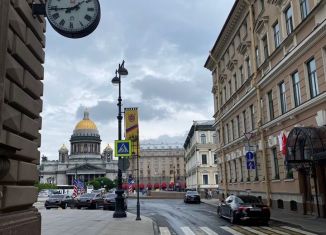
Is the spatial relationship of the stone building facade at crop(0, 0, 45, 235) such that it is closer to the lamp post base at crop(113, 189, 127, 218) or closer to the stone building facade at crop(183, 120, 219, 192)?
the lamp post base at crop(113, 189, 127, 218)

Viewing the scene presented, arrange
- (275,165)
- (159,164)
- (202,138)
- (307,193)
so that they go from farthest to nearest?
(159,164) < (202,138) < (275,165) < (307,193)

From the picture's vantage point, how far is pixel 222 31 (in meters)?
38.7

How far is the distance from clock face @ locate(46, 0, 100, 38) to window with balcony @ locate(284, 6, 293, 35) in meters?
17.3

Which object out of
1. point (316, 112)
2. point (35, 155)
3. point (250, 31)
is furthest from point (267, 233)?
point (250, 31)

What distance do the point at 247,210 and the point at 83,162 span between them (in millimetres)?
138793

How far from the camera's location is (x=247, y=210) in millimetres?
20000

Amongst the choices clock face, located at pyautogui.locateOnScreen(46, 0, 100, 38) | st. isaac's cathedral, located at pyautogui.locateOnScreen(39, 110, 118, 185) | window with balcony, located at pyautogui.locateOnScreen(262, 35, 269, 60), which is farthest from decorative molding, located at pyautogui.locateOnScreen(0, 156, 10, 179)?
st. isaac's cathedral, located at pyautogui.locateOnScreen(39, 110, 118, 185)

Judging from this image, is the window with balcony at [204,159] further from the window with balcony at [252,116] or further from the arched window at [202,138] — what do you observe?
the window with balcony at [252,116]

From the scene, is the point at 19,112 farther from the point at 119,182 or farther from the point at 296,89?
the point at 296,89

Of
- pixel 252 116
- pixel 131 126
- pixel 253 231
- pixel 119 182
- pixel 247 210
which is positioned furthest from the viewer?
pixel 252 116

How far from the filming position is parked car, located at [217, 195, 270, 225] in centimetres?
1984

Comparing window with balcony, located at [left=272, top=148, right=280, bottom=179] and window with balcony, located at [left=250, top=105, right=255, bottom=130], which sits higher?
window with balcony, located at [left=250, top=105, right=255, bottom=130]

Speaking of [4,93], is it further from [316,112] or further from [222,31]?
[222,31]

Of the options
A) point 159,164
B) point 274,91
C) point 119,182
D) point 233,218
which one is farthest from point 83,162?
point 233,218
